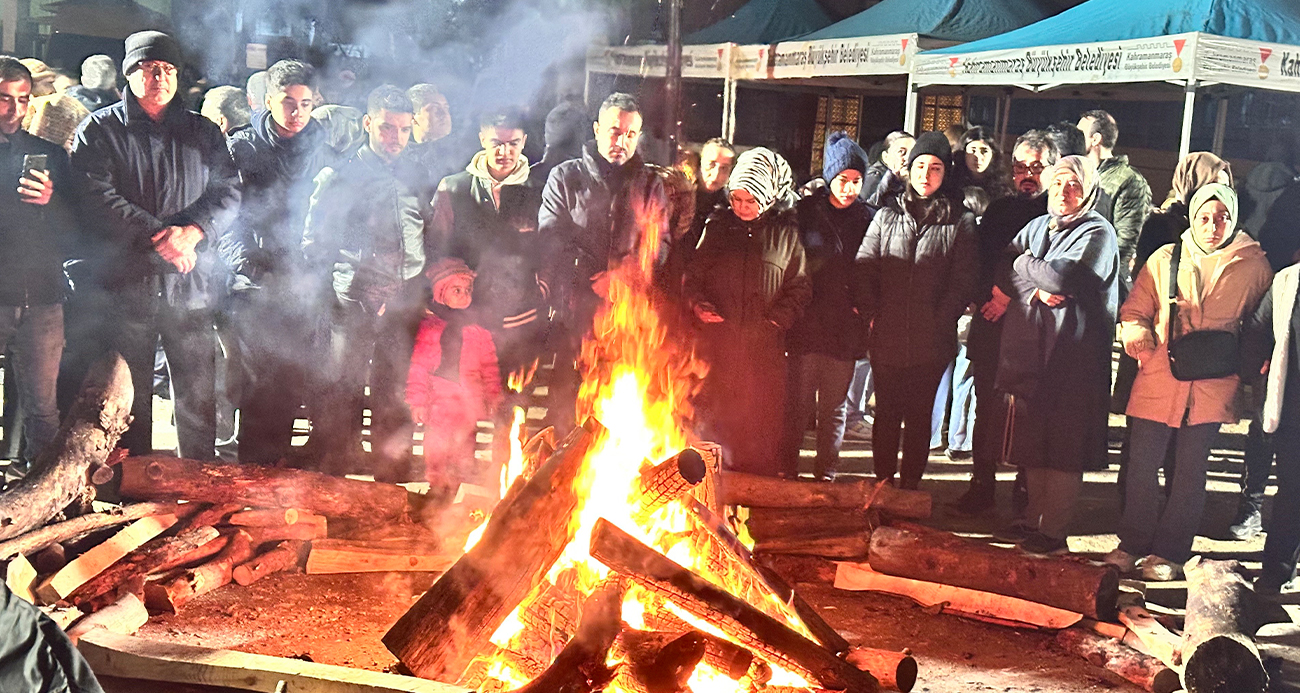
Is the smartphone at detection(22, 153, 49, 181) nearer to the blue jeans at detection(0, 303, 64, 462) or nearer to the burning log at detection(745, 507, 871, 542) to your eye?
the blue jeans at detection(0, 303, 64, 462)

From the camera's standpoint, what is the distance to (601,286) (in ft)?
22.8

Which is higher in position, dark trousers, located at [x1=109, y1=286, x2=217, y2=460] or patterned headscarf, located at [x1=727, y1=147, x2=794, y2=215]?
patterned headscarf, located at [x1=727, y1=147, x2=794, y2=215]

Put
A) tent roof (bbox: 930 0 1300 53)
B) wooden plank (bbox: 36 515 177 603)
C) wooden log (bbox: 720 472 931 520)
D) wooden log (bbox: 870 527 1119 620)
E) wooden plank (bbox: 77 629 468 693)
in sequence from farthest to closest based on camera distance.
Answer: tent roof (bbox: 930 0 1300 53) < wooden log (bbox: 720 472 931 520) < wooden log (bbox: 870 527 1119 620) < wooden plank (bbox: 36 515 177 603) < wooden plank (bbox: 77 629 468 693)

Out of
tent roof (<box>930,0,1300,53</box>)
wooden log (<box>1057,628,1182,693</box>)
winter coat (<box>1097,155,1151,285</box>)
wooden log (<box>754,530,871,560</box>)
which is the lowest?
wooden log (<box>1057,628,1182,693</box>)

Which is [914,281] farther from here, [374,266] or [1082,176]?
[374,266]

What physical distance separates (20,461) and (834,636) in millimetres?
4786

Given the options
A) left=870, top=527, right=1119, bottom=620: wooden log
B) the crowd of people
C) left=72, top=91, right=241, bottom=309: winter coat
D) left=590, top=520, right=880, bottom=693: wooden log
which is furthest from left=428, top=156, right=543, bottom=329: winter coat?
left=590, top=520, right=880, bottom=693: wooden log

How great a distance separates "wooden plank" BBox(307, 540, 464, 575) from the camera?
18.5ft

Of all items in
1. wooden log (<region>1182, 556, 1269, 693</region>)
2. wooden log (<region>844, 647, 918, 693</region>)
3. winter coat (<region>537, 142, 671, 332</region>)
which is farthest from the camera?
winter coat (<region>537, 142, 671, 332</region>)

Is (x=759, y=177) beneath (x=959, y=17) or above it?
beneath

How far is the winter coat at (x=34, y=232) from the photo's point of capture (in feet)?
20.4

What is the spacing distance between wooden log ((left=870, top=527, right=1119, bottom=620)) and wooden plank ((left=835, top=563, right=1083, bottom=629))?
3 cm

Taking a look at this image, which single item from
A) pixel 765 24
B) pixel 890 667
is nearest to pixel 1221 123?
A: pixel 765 24

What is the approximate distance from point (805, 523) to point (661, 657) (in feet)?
7.16
